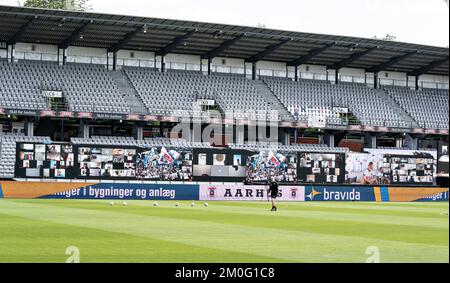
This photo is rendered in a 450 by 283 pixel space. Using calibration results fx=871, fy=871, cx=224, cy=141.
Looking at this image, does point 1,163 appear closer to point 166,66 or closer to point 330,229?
point 166,66

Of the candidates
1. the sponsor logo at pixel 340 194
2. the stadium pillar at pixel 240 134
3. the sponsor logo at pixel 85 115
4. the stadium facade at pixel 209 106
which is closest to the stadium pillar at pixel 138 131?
the stadium facade at pixel 209 106

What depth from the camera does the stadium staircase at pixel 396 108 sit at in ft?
280

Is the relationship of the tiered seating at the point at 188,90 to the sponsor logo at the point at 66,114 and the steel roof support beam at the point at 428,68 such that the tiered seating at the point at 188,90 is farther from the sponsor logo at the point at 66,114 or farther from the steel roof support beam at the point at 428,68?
the steel roof support beam at the point at 428,68

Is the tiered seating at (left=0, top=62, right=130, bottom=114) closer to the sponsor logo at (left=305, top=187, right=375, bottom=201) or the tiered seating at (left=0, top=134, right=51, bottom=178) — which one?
the tiered seating at (left=0, top=134, right=51, bottom=178)

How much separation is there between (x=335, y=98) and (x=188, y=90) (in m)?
15.5

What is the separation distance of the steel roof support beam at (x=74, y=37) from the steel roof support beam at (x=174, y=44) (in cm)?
851

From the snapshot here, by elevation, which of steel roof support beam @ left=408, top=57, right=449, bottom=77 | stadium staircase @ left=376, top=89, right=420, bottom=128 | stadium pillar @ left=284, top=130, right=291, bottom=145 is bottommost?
stadium pillar @ left=284, top=130, right=291, bottom=145

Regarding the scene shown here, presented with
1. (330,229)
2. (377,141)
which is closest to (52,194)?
(330,229)

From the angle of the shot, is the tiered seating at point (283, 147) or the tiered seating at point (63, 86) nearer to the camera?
the tiered seating at point (283, 147)

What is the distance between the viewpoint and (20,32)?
7144cm

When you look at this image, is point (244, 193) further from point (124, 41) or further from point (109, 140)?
point (124, 41)

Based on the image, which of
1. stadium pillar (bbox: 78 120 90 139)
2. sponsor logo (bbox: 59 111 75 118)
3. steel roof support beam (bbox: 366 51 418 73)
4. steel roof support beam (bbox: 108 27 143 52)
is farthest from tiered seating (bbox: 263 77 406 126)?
sponsor logo (bbox: 59 111 75 118)

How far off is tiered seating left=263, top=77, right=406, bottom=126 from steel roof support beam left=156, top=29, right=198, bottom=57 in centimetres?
1116

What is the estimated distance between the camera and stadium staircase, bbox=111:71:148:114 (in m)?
73.6
